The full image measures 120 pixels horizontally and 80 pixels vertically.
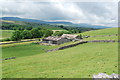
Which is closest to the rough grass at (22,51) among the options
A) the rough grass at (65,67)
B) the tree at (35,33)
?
the rough grass at (65,67)

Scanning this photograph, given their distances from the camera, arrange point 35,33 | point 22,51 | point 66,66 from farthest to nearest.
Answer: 1. point 35,33
2. point 22,51
3. point 66,66

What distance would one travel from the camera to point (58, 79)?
15.0 metres

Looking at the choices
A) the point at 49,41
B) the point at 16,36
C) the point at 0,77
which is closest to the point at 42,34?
the point at 16,36

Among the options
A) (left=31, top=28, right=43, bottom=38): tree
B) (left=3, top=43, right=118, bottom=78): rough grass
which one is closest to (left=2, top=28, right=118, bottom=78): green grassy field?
(left=3, top=43, right=118, bottom=78): rough grass

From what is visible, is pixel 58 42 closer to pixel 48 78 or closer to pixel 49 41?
pixel 49 41

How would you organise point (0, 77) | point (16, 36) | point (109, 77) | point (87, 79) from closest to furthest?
1. point (109, 77)
2. point (87, 79)
3. point (0, 77)
4. point (16, 36)

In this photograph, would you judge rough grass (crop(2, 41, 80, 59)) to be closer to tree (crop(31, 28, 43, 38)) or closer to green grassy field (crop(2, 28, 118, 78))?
green grassy field (crop(2, 28, 118, 78))

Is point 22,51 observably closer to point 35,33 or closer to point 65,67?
point 65,67

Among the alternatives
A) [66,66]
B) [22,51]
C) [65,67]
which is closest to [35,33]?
[22,51]

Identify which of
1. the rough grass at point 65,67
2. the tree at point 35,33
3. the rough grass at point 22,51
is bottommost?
the rough grass at point 22,51

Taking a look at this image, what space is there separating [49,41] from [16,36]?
147 ft

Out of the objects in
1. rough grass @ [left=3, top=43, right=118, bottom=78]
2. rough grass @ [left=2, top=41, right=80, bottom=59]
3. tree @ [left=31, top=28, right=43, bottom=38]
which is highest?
tree @ [left=31, top=28, right=43, bottom=38]

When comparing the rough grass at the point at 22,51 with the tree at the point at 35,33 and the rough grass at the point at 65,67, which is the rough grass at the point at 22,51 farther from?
the tree at the point at 35,33

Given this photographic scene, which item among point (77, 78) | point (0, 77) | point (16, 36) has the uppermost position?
point (16, 36)
